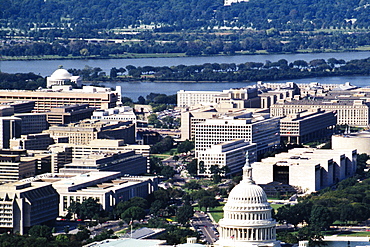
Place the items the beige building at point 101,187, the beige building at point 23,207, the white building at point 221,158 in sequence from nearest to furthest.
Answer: the beige building at point 23,207 → the beige building at point 101,187 → the white building at point 221,158

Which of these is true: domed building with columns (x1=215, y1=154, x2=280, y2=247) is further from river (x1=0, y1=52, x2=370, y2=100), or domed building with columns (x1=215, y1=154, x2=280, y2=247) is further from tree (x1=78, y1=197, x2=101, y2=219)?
river (x1=0, y1=52, x2=370, y2=100)

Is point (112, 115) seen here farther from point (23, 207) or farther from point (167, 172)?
point (23, 207)

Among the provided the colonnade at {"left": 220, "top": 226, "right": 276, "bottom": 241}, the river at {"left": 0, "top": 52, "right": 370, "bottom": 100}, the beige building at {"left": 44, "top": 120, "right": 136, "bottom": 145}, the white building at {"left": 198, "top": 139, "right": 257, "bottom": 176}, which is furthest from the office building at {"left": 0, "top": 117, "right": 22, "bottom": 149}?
the colonnade at {"left": 220, "top": 226, "right": 276, "bottom": 241}

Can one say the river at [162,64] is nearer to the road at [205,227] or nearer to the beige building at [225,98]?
the beige building at [225,98]

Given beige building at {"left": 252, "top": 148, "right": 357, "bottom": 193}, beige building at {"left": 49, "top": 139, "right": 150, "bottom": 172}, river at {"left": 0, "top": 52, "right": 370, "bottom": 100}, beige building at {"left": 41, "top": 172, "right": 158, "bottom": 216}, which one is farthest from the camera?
river at {"left": 0, "top": 52, "right": 370, "bottom": 100}

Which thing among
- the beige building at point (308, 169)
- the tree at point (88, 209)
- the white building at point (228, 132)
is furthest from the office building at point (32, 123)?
the tree at point (88, 209)

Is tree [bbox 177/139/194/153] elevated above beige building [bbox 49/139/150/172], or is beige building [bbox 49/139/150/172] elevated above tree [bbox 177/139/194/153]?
beige building [bbox 49/139/150/172]

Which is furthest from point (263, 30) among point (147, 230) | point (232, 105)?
point (147, 230)
